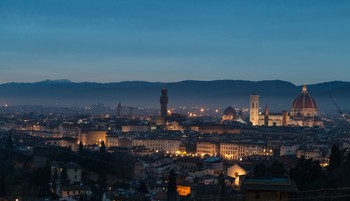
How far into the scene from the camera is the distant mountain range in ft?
443

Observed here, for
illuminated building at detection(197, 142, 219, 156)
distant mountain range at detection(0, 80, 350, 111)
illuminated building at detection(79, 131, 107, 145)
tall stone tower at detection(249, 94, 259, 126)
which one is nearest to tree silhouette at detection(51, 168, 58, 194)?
illuminated building at detection(197, 142, 219, 156)

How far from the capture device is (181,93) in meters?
163

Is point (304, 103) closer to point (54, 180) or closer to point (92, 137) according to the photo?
point (92, 137)

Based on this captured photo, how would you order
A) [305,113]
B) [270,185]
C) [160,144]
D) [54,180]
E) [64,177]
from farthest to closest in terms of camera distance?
[305,113], [160,144], [64,177], [54,180], [270,185]

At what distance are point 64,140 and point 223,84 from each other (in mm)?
125719

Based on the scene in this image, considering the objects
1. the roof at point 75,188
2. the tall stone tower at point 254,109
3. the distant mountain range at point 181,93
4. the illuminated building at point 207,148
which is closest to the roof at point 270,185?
the roof at point 75,188

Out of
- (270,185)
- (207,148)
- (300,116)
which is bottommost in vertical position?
(207,148)

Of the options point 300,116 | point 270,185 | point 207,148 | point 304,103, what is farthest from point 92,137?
point 270,185

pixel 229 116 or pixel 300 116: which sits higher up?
pixel 300 116

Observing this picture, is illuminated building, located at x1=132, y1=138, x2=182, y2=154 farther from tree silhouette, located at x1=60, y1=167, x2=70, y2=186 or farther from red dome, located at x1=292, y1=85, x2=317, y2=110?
red dome, located at x1=292, y1=85, x2=317, y2=110

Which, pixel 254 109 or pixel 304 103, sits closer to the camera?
pixel 304 103

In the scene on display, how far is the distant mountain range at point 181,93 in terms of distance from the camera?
443ft

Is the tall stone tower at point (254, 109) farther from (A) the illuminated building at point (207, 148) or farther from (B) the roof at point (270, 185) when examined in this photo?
(B) the roof at point (270, 185)

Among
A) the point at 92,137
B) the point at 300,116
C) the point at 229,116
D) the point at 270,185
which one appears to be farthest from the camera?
the point at 229,116
